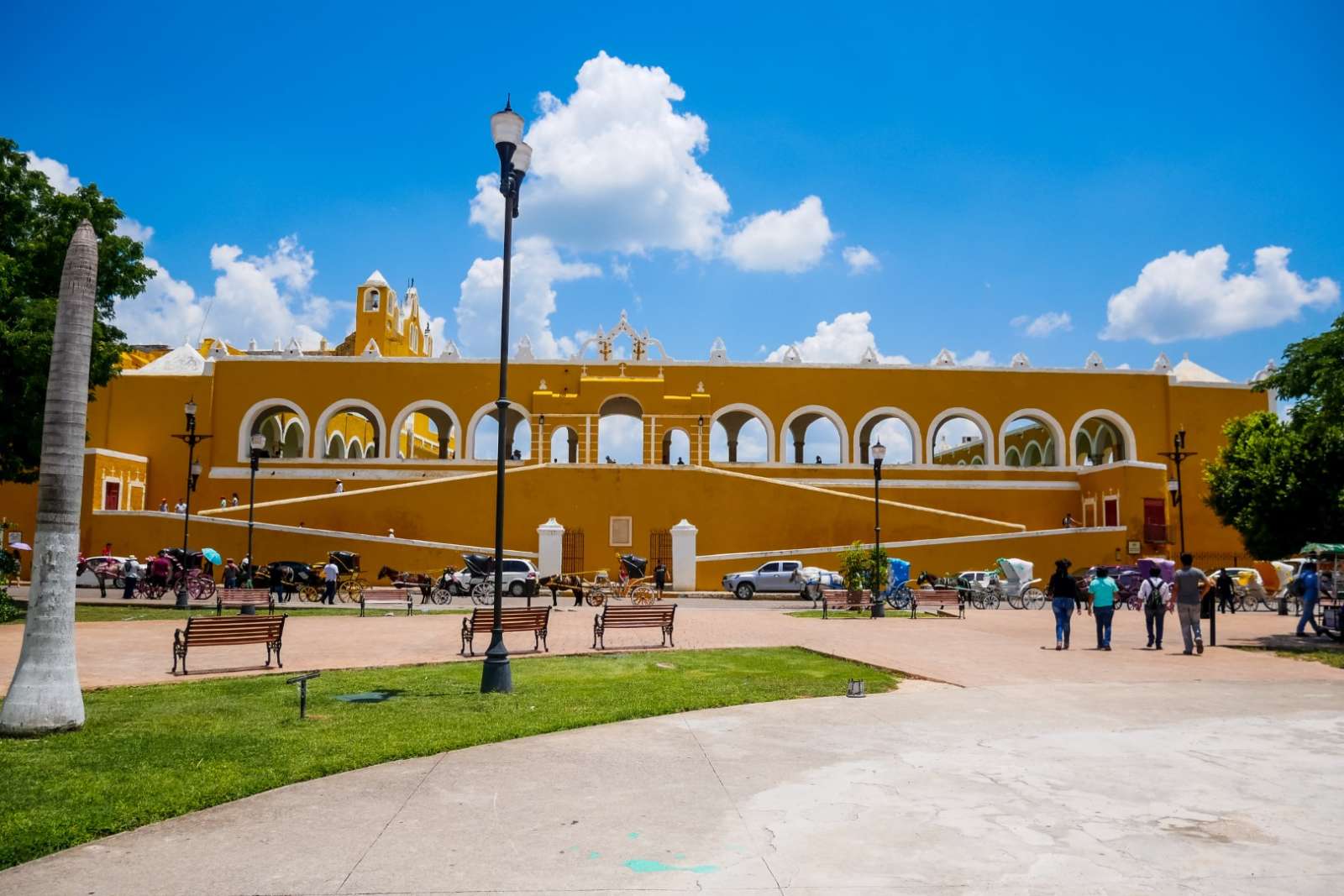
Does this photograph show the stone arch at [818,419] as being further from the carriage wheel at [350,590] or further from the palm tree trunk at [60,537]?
the palm tree trunk at [60,537]

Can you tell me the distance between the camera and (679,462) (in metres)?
37.6

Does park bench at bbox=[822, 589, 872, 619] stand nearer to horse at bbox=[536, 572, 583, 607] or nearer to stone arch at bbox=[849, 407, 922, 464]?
horse at bbox=[536, 572, 583, 607]

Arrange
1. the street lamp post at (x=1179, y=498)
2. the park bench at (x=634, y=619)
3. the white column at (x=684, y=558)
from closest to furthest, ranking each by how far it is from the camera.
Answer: the park bench at (x=634, y=619), the street lamp post at (x=1179, y=498), the white column at (x=684, y=558)

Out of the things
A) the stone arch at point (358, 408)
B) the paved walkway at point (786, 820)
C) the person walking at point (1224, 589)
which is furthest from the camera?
the stone arch at point (358, 408)

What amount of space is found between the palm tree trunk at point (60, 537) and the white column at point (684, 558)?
71.3 ft

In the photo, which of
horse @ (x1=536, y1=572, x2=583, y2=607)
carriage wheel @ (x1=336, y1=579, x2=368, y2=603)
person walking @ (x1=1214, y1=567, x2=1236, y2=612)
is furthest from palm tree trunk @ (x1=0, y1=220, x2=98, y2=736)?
person walking @ (x1=1214, y1=567, x2=1236, y2=612)

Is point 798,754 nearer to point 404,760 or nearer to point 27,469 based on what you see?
point 404,760

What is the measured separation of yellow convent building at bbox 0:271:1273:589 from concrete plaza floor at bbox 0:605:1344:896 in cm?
2195

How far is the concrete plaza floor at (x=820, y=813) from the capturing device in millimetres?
3902

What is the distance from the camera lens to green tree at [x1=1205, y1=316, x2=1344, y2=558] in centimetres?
2269

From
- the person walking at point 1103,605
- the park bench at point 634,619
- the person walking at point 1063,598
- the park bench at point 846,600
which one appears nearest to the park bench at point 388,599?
the park bench at point 634,619

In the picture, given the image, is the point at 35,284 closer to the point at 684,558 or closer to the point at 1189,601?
the point at 684,558

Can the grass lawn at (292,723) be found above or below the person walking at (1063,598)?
below

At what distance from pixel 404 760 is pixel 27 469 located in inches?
765
